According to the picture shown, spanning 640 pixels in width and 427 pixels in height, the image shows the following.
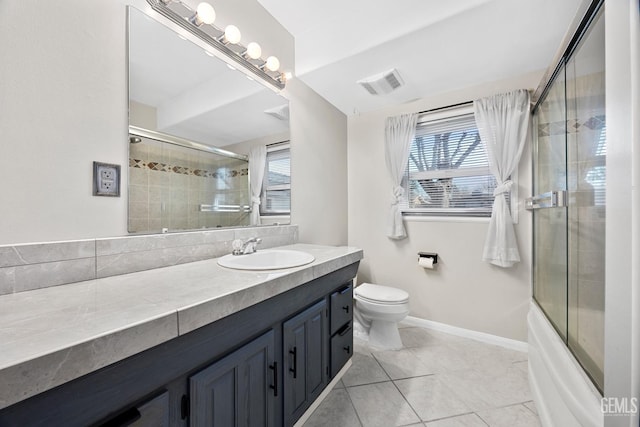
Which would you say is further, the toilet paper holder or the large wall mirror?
the toilet paper holder

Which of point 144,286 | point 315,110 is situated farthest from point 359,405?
point 315,110

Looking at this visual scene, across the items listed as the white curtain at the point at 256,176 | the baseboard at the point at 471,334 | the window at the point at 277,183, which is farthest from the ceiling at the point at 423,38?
the baseboard at the point at 471,334

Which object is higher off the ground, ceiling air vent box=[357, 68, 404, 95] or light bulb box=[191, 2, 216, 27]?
ceiling air vent box=[357, 68, 404, 95]

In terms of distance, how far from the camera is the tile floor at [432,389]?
1.37 metres

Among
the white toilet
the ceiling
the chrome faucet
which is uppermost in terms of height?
the ceiling

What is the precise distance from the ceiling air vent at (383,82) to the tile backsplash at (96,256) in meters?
1.75

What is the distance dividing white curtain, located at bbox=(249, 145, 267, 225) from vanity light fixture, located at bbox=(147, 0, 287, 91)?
528mm

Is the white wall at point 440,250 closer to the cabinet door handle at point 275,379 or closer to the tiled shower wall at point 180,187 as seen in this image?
the tiled shower wall at point 180,187

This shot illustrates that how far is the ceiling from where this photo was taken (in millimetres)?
1481

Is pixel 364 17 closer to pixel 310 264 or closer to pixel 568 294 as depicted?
pixel 310 264

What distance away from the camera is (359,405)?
4.80ft

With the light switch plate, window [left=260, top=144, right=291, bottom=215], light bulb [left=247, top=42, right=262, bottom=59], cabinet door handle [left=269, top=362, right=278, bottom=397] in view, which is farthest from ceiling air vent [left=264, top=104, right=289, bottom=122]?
cabinet door handle [left=269, top=362, right=278, bottom=397]

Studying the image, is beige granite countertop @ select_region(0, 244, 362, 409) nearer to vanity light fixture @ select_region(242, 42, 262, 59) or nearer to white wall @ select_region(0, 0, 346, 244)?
white wall @ select_region(0, 0, 346, 244)

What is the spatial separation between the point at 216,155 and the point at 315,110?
121 cm
